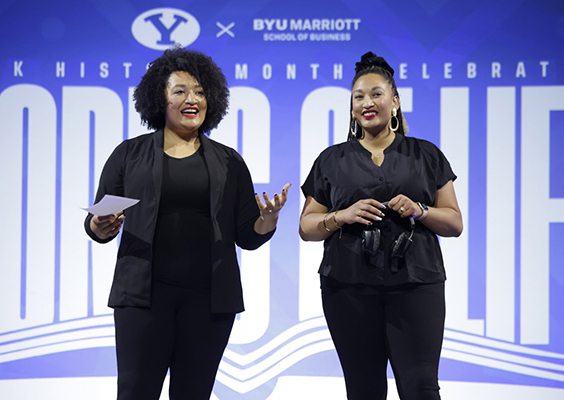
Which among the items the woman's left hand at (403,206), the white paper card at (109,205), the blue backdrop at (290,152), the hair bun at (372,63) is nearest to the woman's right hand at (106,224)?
the white paper card at (109,205)

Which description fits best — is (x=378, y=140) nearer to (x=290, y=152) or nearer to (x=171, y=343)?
(x=171, y=343)

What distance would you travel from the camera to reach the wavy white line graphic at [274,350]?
10.4ft

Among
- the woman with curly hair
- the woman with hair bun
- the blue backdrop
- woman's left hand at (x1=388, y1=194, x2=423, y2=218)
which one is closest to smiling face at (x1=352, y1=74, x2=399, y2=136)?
the woman with hair bun

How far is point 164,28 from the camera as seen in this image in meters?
3.30

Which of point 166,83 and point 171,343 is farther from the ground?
point 166,83

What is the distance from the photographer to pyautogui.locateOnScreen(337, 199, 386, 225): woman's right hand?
1.73 metres

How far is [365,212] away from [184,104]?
0.77 metres

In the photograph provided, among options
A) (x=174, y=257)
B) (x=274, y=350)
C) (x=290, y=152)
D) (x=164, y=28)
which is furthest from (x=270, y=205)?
(x=164, y=28)

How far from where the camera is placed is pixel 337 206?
190 centimetres

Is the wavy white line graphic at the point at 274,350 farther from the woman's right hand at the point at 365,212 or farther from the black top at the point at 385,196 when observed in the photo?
the woman's right hand at the point at 365,212

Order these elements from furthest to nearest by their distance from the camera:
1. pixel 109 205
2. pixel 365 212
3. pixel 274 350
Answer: pixel 274 350, pixel 365 212, pixel 109 205

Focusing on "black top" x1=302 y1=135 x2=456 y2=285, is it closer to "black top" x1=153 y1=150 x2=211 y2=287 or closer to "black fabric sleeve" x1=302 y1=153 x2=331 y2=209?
"black fabric sleeve" x1=302 y1=153 x2=331 y2=209

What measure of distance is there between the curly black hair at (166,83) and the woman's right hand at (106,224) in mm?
442

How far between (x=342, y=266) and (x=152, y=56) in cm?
215
